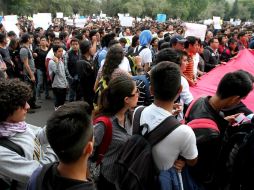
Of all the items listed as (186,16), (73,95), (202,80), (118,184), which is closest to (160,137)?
(118,184)

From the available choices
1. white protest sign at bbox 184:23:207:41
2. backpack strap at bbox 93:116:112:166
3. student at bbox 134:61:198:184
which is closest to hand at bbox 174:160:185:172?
student at bbox 134:61:198:184

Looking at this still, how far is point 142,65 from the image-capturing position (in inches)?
263

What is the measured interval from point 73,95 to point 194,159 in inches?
208

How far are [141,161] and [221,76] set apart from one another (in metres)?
3.57

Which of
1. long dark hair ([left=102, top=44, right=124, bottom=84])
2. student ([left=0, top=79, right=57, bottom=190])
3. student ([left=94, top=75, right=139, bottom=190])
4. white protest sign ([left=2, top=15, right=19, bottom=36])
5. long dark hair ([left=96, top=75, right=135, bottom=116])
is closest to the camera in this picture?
student ([left=0, top=79, right=57, bottom=190])

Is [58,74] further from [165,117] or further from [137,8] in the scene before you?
[137,8]

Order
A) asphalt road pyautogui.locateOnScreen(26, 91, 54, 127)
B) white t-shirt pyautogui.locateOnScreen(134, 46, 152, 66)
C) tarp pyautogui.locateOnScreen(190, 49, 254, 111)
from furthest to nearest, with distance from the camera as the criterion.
→ asphalt road pyautogui.locateOnScreen(26, 91, 54, 127), white t-shirt pyautogui.locateOnScreen(134, 46, 152, 66), tarp pyautogui.locateOnScreen(190, 49, 254, 111)

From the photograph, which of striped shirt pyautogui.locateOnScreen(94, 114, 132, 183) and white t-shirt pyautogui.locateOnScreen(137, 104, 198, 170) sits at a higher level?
white t-shirt pyautogui.locateOnScreen(137, 104, 198, 170)

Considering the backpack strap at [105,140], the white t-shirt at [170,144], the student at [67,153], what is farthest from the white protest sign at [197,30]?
the student at [67,153]

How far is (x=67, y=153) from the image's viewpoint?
171 centimetres

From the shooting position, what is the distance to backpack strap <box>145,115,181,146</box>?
6.87ft

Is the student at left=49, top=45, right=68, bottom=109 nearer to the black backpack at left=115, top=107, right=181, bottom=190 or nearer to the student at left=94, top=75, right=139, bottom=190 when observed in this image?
the student at left=94, top=75, right=139, bottom=190

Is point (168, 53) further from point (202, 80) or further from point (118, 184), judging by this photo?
point (118, 184)

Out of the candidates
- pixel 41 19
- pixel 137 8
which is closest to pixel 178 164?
pixel 41 19
